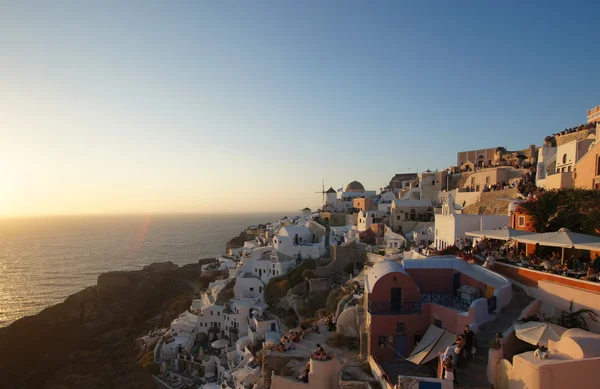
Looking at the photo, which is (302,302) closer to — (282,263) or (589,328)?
(282,263)

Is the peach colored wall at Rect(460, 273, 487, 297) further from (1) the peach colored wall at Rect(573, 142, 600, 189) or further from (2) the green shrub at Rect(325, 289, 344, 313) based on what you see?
(2) the green shrub at Rect(325, 289, 344, 313)

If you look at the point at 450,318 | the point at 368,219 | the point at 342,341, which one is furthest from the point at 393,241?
the point at 450,318

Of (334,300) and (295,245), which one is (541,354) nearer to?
(334,300)

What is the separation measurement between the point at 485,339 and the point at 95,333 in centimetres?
4734

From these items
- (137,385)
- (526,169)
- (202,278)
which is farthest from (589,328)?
(202,278)

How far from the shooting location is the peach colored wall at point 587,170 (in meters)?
19.2

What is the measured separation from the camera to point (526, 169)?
3303 centimetres

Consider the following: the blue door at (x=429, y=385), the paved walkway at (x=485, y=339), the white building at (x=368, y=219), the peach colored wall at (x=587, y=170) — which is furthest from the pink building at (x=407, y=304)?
the white building at (x=368, y=219)

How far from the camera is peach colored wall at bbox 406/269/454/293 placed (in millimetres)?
15289

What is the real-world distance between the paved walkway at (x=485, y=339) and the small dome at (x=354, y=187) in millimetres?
49618

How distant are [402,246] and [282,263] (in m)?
13.4

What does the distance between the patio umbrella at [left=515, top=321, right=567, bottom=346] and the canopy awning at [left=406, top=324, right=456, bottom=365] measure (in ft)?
8.04

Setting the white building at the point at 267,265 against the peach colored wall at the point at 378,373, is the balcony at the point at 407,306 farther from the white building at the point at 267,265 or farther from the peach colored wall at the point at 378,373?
the white building at the point at 267,265

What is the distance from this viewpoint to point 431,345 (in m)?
12.3
